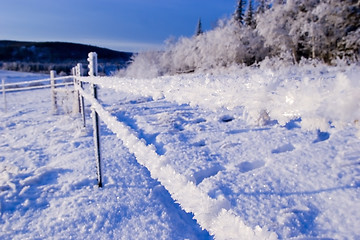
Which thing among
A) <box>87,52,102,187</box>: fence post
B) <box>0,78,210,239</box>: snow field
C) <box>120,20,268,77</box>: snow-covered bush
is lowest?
<box>0,78,210,239</box>: snow field

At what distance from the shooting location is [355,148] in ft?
11.4

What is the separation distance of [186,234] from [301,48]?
20.6 m

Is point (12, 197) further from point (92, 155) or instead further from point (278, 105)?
point (278, 105)

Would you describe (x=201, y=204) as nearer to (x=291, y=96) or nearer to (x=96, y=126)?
(x=291, y=96)

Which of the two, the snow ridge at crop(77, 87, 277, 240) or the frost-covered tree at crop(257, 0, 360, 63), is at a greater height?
the frost-covered tree at crop(257, 0, 360, 63)

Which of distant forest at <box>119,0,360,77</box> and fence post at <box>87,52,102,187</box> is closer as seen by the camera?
fence post at <box>87,52,102,187</box>

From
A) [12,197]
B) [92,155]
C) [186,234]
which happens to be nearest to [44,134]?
[92,155]

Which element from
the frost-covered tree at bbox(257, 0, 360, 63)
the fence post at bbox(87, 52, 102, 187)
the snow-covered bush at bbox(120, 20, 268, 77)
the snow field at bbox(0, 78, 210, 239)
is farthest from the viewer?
the snow-covered bush at bbox(120, 20, 268, 77)

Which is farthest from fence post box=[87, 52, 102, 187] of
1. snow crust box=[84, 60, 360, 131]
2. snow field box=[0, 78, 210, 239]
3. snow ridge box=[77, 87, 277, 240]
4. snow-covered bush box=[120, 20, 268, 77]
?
snow-covered bush box=[120, 20, 268, 77]

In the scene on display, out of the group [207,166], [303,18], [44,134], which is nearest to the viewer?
[207,166]

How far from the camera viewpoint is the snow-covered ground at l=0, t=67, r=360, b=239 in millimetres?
791

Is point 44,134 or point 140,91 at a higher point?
point 140,91

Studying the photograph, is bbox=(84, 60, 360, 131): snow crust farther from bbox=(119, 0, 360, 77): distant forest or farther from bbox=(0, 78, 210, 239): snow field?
bbox=(119, 0, 360, 77): distant forest

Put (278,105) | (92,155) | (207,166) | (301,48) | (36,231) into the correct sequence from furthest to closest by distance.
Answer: (301,48)
(92,155)
(207,166)
(36,231)
(278,105)
